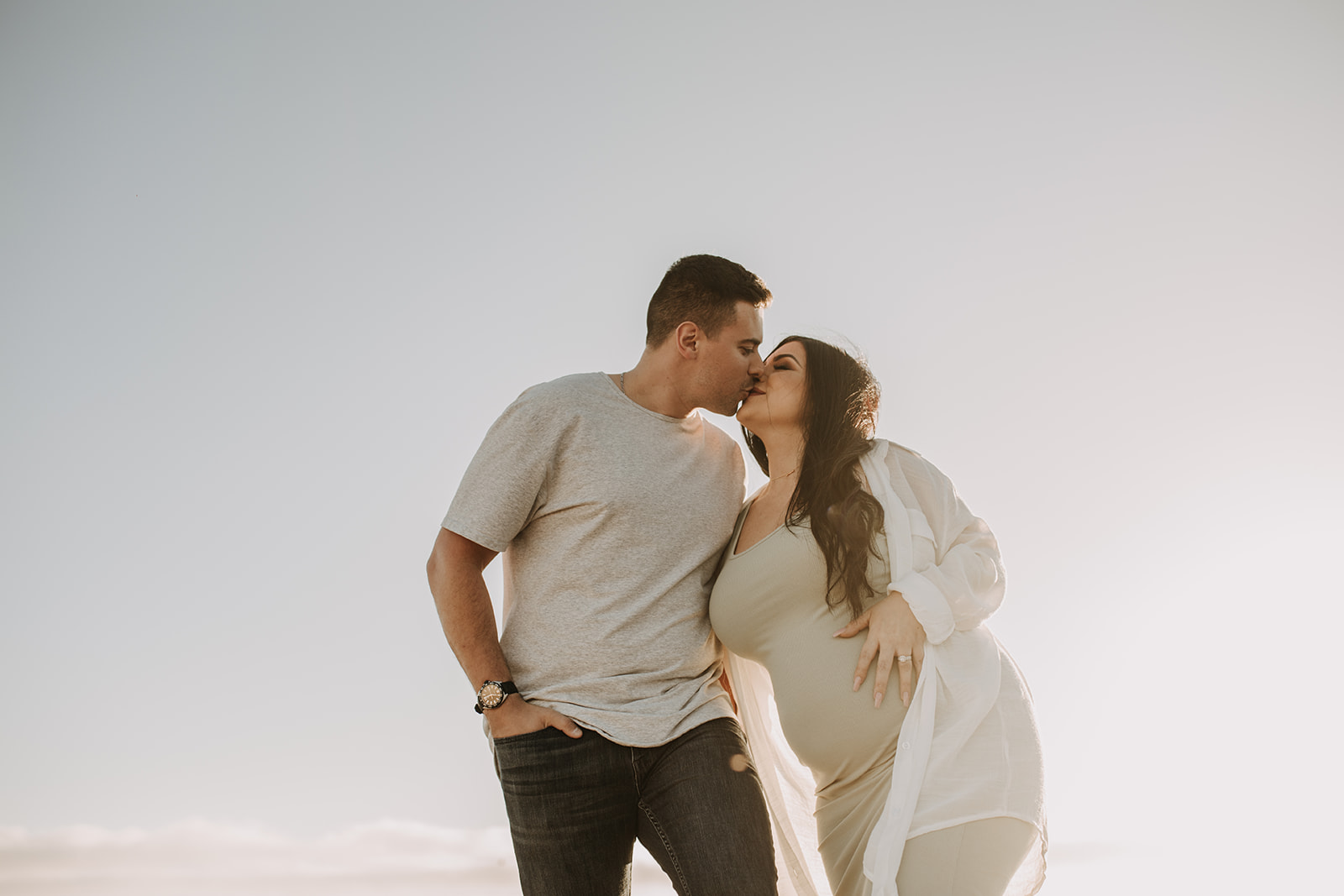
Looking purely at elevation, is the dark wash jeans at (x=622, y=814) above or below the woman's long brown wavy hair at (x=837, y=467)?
below

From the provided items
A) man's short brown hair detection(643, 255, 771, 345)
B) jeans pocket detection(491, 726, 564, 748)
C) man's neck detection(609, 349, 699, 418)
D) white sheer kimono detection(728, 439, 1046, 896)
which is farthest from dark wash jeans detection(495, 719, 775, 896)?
man's short brown hair detection(643, 255, 771, 345)

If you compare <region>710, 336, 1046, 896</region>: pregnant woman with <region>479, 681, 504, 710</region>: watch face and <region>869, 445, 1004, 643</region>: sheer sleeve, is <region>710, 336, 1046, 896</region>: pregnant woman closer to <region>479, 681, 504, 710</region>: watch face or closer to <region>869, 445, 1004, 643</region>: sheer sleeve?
<region>869, 445, 1004, 643</region>: sheer sleeve

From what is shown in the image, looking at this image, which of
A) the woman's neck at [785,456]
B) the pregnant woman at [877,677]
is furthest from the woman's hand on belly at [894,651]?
the woman's neck at [785,456]

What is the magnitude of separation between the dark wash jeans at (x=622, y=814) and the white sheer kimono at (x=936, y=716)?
37 centimetres

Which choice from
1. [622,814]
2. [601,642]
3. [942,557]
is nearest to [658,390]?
[601,642]

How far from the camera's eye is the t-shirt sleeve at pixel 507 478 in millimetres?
2684

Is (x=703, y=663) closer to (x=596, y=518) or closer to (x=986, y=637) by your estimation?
(x=596, y=518)

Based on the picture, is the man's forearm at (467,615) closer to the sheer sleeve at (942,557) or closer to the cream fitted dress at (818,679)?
the cream fitted dress at (818,679)

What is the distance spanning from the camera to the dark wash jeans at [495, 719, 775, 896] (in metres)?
2.50

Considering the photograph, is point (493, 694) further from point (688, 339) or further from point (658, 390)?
point (688, 339)

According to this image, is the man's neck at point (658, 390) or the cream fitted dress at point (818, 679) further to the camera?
the man's neck at point (658, 390)

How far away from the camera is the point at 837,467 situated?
9.51 ft

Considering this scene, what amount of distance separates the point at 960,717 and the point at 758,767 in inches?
31.7

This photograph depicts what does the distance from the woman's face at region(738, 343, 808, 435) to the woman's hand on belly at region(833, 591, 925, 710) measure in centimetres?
82
